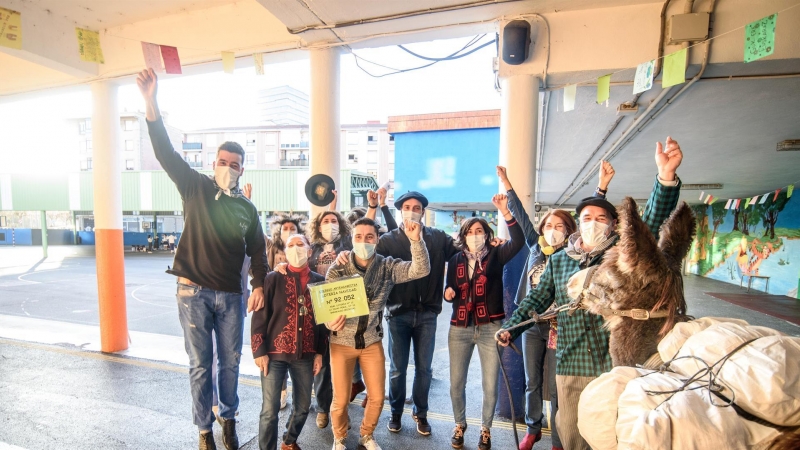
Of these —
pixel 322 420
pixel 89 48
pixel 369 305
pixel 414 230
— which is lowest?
pixel 322 420

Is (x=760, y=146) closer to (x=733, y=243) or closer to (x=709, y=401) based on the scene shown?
(x=709, y=401)

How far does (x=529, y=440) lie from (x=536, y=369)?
0.54m

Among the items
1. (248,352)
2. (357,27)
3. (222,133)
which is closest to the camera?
(357,27)

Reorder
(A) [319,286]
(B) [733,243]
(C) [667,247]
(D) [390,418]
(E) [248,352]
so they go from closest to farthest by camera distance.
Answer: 1. (C) [667,247]
2. (A) [319,286]
3. (D) [390,418]
4. (E) [248,352]
5. (B) [733,243]

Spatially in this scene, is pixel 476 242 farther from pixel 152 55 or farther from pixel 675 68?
pixel 152 55

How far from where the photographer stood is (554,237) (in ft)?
9.21

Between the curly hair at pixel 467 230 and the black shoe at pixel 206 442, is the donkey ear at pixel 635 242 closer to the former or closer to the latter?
the curly hair at pixel 467 230

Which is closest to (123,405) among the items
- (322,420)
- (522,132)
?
(322,420)

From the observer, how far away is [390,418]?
10.8 ft

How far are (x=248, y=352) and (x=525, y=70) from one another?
488 cm

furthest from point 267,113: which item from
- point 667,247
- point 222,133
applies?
point 667,247

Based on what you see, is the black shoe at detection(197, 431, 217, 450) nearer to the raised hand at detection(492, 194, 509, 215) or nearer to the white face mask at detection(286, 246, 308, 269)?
the white face mask at detection(286, 246, 308, 269)

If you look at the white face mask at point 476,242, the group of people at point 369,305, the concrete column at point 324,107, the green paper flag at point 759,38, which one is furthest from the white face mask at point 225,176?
the green paper flag at point 759,38

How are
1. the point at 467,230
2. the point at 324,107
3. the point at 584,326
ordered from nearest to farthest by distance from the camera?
the point at 584,326
the point at 467,230
the point at 324,107
